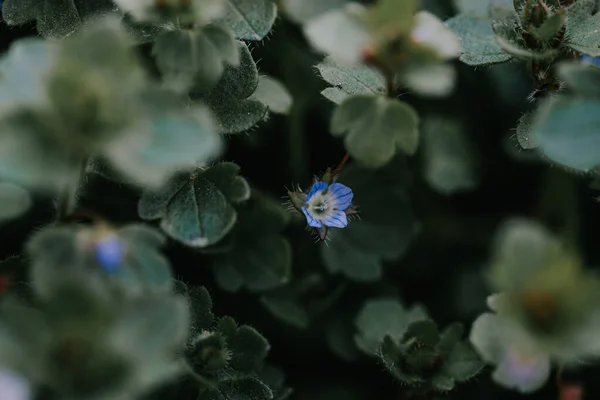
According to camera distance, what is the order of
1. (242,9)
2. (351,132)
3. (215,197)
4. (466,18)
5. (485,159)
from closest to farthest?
(351,132) < (215,197) < (242,9) < (466,18) < (485,159)

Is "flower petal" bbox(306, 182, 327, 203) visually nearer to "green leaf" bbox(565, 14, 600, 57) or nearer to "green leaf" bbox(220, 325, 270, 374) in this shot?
"green leaf" bbox(220, 325, 270, 374)

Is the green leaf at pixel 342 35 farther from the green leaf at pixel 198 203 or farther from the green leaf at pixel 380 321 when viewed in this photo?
the green leaf at pixel 380 321

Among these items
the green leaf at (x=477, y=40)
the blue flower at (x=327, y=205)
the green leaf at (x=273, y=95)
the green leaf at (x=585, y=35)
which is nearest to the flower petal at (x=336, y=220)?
the blue flower at (x=327, y=205)

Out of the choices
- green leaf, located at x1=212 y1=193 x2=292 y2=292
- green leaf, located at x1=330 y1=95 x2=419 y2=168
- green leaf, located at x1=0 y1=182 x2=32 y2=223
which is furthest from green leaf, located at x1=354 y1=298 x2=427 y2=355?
green leaf, located at x1=0 y1=182 x2=32 y2=223

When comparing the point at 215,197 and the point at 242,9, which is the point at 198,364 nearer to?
the point at 215,197

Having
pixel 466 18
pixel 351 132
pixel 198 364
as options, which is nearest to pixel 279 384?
pixel 198 364

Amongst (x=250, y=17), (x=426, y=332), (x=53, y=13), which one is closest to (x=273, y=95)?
(x=250, y=17)
